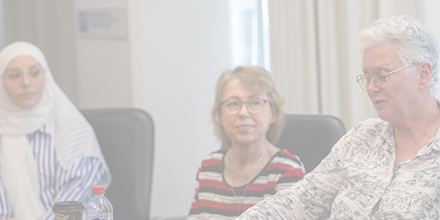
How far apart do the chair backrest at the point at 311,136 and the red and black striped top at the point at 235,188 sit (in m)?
0.11

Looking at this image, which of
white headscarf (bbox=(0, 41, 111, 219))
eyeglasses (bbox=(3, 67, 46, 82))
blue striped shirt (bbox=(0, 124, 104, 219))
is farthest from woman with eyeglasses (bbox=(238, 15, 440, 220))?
eyeglasses (bbox=(3, 67, 46, 82))

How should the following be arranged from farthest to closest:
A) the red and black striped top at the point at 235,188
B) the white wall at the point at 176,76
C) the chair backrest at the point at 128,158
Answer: the white wall at the point at 176,76, the chair backrest at the point at 128,158, the red and black striped top at the point at 235,188

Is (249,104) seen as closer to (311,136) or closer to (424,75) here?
(311,136)

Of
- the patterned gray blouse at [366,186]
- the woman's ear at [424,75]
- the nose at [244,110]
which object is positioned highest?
the woman's ear at [424,75]

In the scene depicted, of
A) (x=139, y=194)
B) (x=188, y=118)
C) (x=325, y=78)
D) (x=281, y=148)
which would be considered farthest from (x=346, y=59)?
(x=188, y=118)

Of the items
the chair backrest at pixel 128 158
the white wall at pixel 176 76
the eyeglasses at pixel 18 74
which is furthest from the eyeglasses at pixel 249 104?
the white wall at pixel 176 76

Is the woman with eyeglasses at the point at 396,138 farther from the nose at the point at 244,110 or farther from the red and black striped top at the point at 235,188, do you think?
the nose at the point at 244,110

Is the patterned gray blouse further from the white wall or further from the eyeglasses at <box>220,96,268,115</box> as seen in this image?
the white wall

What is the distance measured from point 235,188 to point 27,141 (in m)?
1.24

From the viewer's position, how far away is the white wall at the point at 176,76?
3.35 meters

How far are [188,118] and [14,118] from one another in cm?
128

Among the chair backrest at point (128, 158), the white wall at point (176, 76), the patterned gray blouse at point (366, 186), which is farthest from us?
the white wall at point (176, 76)

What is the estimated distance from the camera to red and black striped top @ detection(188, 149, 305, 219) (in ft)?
5.73

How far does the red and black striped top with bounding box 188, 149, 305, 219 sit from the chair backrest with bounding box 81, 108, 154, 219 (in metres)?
0.38
